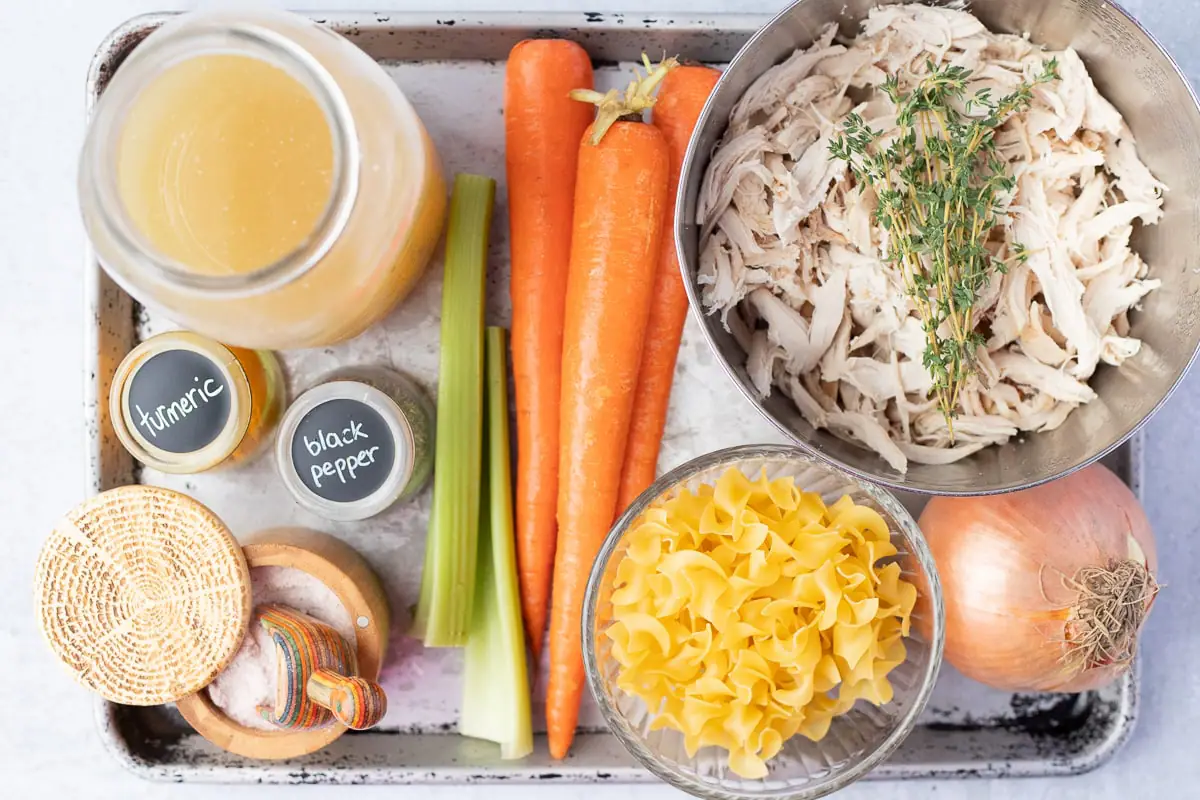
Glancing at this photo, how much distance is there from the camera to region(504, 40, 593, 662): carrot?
0.99 m

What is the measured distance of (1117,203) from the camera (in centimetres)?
92

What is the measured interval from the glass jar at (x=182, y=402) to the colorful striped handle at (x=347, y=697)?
0.26 m

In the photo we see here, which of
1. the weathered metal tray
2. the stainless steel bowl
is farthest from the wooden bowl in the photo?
the stainless steel bowl

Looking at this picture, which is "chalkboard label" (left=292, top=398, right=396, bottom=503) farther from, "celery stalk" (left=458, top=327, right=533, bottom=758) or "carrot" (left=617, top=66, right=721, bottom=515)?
"carrot" (left=617, top=66, right=721, bottom=515)

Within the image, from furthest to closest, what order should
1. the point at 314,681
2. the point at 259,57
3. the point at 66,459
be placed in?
the point at 66,459 → the point at 314,681 → the point at 259,57

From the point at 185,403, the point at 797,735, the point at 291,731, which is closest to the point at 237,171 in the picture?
the point at 185,403

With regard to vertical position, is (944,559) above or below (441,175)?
below

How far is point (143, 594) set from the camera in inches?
36.3

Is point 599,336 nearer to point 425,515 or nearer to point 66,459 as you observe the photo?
point 425,515

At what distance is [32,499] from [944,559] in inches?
42.3

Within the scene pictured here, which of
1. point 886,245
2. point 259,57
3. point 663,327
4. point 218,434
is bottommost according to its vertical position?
point 218,434

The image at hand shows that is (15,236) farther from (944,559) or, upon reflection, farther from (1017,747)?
(1017,747)

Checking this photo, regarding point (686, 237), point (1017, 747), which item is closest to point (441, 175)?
point (686, 237)

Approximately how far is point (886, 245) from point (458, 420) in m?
0.48
